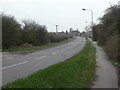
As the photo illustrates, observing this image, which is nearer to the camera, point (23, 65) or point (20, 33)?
point (23, 65)

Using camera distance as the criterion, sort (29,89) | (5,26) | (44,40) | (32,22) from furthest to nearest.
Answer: (44,40)
(32,22)
(5,26)
(29,89)

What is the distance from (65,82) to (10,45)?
23058 mm

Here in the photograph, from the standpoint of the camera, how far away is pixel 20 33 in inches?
1226

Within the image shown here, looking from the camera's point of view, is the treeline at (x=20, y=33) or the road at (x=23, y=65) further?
the treeline at (x=20, y=33)

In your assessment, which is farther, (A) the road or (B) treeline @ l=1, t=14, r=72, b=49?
(B) treeline @ l=1, t=14, r=72, b=49

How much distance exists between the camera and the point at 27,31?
118 ft

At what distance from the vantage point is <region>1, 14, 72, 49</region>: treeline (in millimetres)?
25198

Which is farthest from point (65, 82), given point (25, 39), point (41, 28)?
point (41, 28)

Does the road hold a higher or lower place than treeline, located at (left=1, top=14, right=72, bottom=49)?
lower

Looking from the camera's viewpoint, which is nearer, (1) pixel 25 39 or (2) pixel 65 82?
(2) pixel 65 82

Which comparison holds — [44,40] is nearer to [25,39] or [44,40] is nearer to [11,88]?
[25,39]

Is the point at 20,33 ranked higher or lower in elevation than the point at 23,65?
higher

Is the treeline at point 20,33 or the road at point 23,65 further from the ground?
the treeline at point 20,33

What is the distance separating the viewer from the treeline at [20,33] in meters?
25.2
